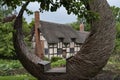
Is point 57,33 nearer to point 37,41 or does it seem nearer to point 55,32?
point 55,32

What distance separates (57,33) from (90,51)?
26.8m

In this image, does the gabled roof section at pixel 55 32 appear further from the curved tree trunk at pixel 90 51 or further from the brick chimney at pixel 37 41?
the curved tree trunk at pixel 90 51

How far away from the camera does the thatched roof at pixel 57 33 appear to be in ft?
107

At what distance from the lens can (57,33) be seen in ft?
114

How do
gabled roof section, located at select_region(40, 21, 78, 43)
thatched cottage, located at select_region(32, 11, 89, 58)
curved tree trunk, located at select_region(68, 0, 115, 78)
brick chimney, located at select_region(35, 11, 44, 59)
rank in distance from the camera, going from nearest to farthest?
curved tree trunk, located at select_region(68, 0, 115, 78) < brick chimney, located at select_region(35, 11, 44, 59) < thatched cottage, located at select_region(32, 11, 89, 58) < gabled roof section, located at select_region(40, 21, 78, 43)

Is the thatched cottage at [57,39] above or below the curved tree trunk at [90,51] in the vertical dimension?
below

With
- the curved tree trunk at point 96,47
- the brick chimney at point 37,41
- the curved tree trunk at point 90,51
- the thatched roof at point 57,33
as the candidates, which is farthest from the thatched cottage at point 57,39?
the curved tree trunk at point 96,47

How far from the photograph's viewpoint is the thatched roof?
32.5 m

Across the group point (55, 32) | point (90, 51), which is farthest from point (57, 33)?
point (90, 51)

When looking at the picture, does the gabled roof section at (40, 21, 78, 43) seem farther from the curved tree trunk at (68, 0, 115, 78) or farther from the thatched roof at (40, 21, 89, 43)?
the curved tree trunk at (68, 0, 115, 78)

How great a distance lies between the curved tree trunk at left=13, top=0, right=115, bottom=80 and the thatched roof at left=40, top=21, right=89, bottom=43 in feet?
77.4

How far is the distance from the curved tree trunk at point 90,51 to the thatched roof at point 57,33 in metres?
23.6

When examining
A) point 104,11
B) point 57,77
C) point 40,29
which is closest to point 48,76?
point 57,77

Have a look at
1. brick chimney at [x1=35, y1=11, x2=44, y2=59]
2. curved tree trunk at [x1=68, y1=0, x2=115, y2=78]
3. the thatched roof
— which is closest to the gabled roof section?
the thatched roof
